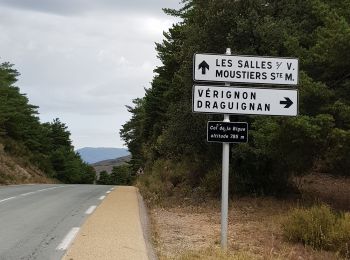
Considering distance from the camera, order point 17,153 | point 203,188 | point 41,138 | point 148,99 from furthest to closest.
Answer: point 41,138 → point 17,153 → point 148,99 → point 203,188

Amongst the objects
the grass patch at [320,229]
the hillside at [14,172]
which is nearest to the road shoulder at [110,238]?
the grass patch at [320,229]

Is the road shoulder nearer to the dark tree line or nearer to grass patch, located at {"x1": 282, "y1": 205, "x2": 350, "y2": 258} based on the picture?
grass patch, located at {"x1": 282, "y1": 205, "x2": 350, "y2": 258}

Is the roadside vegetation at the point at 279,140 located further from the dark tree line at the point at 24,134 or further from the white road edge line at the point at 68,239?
the dark tree line at the point at 24,134

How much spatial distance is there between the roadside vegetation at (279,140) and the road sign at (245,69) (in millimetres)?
2913

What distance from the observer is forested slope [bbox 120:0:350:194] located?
12734 millimetres

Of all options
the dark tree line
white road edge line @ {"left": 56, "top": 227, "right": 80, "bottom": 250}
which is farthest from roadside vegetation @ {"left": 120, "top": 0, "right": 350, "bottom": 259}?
the dark tree line

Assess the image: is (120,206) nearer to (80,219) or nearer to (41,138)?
(80,219)

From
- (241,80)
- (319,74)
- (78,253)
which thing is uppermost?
(319,74)

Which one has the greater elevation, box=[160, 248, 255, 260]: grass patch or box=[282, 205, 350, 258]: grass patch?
box=[282, 205, 350, 258]: grass patch

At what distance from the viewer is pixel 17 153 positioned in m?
58.7

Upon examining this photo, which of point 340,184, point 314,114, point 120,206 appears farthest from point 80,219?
point 340,184

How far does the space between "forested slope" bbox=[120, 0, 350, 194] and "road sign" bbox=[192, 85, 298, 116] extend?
140 inches

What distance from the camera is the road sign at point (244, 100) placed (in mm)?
8508

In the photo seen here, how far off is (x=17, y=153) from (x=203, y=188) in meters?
42.8
